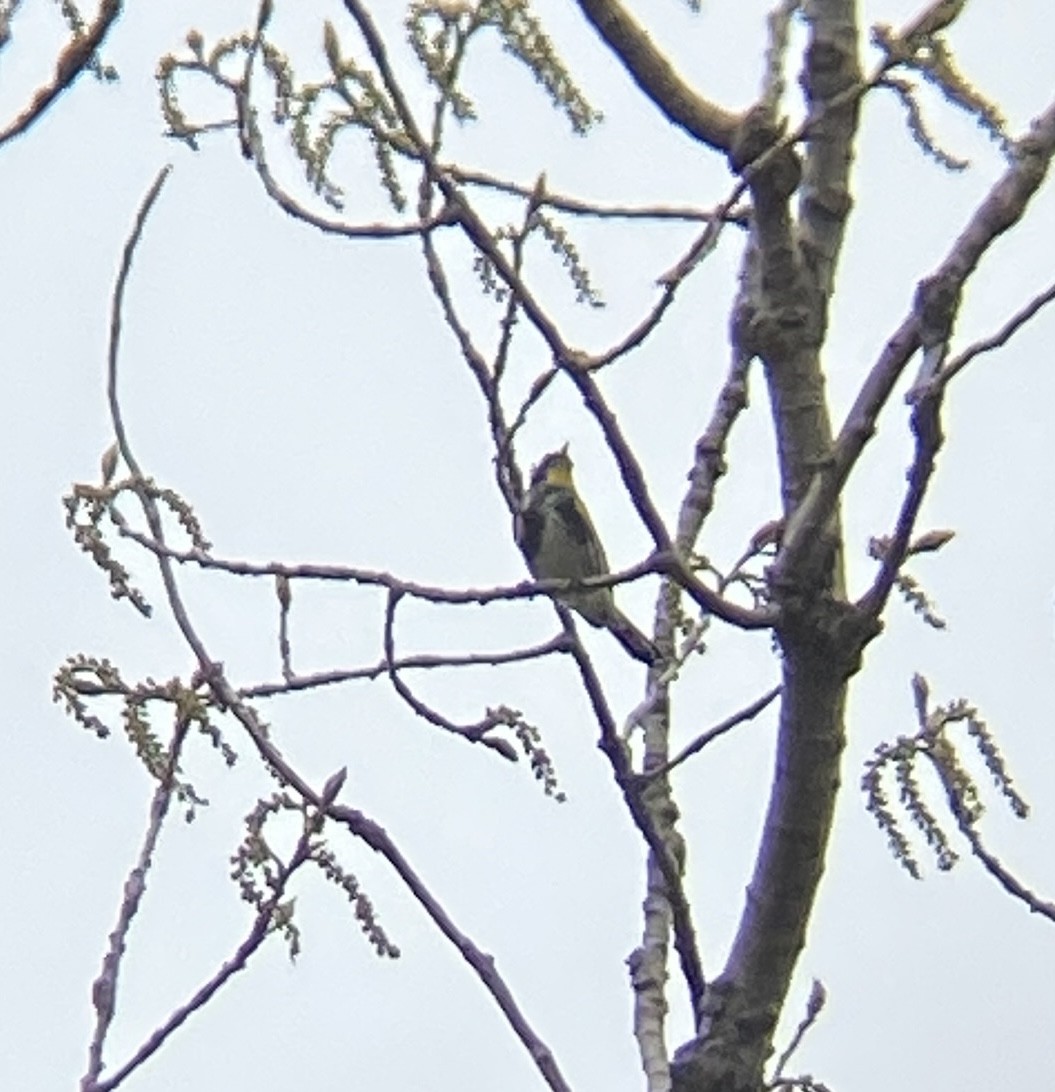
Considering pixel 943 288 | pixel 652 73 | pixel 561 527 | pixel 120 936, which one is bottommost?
pixel 120 936

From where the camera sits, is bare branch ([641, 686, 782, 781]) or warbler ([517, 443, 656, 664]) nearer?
bare branch ([641, 686, 782, 781])

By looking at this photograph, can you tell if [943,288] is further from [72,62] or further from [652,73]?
[72,62]

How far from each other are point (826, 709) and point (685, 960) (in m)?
0.42

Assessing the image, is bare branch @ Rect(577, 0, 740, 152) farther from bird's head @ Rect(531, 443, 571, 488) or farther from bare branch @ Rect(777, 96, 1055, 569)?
bird's head @ Rect(531, 443, 571, 488)

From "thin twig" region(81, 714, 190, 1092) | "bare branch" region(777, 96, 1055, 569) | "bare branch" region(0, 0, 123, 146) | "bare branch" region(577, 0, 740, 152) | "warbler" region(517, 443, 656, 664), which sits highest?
"warbler" region(517, 443, 656, 664)

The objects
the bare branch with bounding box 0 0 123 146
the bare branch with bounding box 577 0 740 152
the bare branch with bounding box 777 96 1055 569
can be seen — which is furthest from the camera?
the bare branch with bounding box 577 0 740 152

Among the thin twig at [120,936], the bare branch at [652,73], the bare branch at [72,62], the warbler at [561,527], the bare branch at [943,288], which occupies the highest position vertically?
the warbler at [561,527]

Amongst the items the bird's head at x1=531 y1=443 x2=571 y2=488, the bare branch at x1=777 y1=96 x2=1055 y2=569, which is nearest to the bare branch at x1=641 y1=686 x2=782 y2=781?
the bare branch at x1=777 y1=96 x2=1055 y2=569

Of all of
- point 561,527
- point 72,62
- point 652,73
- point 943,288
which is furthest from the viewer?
point 561,527

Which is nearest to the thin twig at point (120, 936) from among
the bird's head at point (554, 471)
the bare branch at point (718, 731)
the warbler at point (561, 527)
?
the bare branch at point (718, 731)

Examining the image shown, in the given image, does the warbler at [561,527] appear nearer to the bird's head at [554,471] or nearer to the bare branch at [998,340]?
the bird's head at [554,471]

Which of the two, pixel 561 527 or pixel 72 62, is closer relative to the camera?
pixel 72 62

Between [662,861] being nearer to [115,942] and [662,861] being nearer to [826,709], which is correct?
[826,709]

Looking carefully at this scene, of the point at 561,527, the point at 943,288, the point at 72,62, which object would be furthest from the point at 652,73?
the point at 561,527
